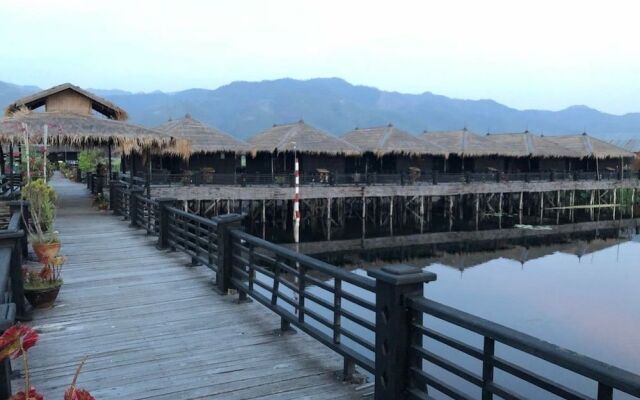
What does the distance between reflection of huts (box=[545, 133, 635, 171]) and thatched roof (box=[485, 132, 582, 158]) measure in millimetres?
1355

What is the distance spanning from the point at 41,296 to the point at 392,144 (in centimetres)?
2576

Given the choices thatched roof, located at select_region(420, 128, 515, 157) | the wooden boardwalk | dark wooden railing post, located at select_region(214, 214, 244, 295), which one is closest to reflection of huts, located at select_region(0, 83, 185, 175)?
the wooden boardwalk

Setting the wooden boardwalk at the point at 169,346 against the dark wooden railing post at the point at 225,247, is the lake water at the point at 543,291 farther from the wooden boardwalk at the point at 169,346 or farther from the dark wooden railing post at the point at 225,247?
the wooden boardwalk at the point at 169,346

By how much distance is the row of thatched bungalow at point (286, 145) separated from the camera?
16.4 m

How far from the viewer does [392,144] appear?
30500 millimetres

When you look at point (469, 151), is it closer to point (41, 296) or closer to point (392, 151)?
point (392, 151)

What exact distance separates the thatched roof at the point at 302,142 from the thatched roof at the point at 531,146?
1338 cm

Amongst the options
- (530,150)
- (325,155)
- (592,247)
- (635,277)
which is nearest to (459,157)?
(530,150)

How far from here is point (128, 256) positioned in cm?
980

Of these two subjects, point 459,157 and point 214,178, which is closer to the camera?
point 214,178

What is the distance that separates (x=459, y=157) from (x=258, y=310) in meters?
30.6

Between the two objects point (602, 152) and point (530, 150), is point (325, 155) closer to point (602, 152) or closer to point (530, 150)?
point (530, 150)

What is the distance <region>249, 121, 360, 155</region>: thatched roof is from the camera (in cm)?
2720

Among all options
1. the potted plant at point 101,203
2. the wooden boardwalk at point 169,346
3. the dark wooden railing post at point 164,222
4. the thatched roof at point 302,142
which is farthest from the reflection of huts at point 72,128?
the thatched roof at point 302,142
